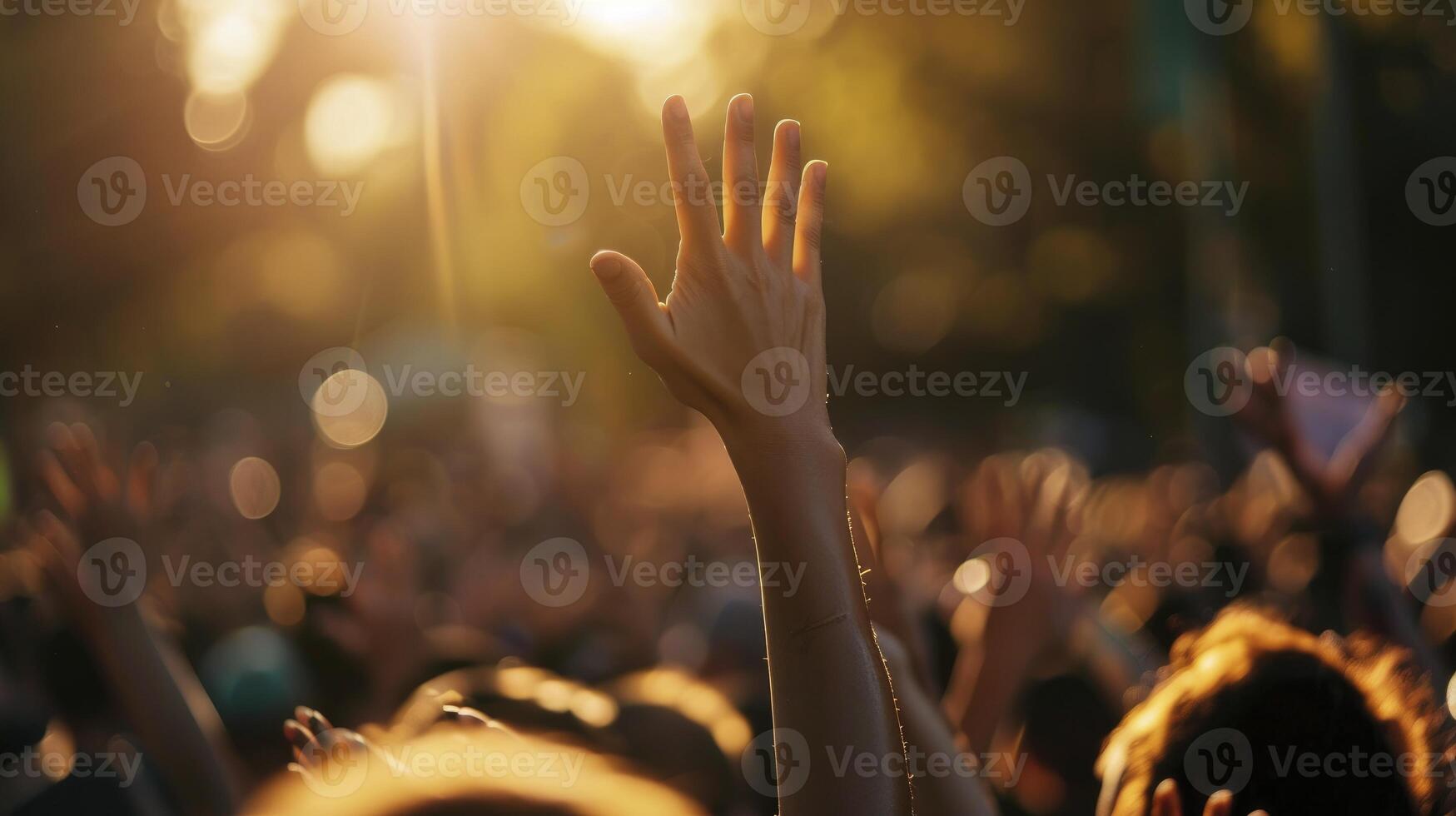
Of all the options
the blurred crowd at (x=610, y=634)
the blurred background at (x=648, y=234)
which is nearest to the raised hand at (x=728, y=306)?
the blurred crowd at (x=610, y=634)

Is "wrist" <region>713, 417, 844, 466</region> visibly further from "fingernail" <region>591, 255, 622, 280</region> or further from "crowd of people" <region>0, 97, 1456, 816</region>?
"fingernail" <region>591, 255, 622, 280</region>

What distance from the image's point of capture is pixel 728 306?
1.63 meters

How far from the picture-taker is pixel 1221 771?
6.13ft

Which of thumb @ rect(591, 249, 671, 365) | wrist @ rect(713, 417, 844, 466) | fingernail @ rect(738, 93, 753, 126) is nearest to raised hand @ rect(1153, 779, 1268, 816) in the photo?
wrist @ rect(713, 417, 844, 466)

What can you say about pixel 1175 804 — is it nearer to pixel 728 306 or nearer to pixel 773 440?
pixel 773 440

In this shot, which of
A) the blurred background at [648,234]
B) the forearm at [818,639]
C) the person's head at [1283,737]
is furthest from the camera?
the blurred background at [648,234]

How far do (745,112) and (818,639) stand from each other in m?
0.71

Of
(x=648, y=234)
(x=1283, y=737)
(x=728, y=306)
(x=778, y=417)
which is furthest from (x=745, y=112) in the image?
(x=648, y=234)

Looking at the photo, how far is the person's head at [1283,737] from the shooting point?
1835 millimetres

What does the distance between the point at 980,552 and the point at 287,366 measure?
17.9 metres

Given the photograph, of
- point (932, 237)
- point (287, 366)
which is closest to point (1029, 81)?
point (932, 237)

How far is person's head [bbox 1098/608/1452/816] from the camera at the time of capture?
1.83 meters

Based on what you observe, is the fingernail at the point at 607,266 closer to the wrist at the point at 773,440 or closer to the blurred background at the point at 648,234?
the wrist at the point at 773,440

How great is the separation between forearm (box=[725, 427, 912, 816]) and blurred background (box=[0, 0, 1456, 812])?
11.3 feet
